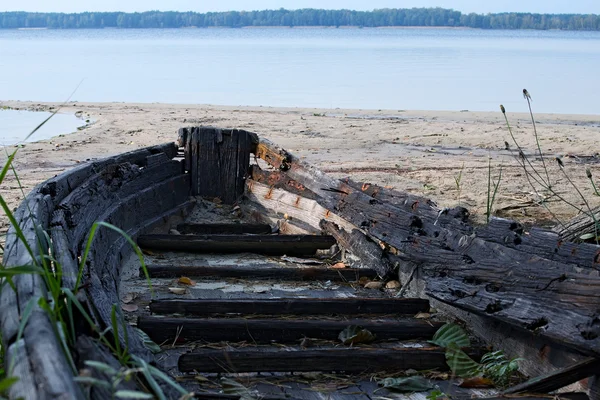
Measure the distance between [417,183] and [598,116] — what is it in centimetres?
1146

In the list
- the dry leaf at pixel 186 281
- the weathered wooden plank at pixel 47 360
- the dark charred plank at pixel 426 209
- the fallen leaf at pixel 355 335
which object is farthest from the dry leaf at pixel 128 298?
the weathered wooden plank at pixel 47 360

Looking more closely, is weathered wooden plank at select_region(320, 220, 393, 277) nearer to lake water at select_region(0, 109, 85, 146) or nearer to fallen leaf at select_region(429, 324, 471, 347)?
fallen leaf at select_region(429, 324, 471, 347)

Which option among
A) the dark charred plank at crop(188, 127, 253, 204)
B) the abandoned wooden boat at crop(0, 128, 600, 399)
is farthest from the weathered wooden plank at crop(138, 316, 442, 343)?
the dark charred plank at crop(188, 127, 253, 204)

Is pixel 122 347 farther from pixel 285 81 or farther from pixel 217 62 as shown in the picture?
pixel 217 62

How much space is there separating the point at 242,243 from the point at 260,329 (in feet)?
6.07

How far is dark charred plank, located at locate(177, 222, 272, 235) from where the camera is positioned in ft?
20.2

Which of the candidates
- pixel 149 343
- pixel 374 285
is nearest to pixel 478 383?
pixel 149 343

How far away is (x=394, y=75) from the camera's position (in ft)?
101

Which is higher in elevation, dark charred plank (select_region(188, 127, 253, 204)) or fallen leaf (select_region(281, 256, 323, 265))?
dark charred plank (select_region(188, 127, 253, 204))

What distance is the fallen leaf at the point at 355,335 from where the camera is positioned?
147 inches

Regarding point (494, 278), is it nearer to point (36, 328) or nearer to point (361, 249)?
point (361, 249)

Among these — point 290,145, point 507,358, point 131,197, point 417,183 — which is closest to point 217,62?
point 290,145

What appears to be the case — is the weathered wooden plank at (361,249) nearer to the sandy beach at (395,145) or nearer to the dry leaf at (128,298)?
the dry leaf at (128,298)

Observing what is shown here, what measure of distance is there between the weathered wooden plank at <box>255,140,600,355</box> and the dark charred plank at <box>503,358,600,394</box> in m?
0.08
